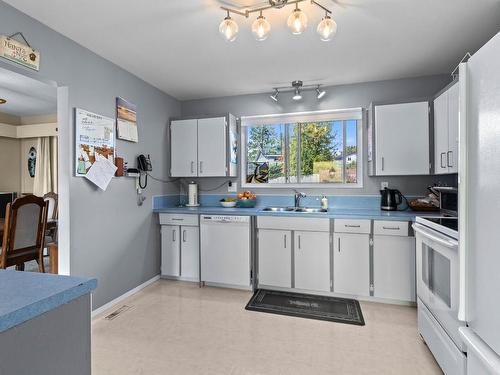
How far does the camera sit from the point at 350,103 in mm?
3373

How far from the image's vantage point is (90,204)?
2494 mm

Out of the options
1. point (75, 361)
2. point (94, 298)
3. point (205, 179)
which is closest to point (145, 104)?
point (205, 179)

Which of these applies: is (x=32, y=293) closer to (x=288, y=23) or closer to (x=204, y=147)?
(x=288, y=23)

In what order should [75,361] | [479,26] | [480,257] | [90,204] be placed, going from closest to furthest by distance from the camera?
[75,361], [480,257], [479,26], [90,204]

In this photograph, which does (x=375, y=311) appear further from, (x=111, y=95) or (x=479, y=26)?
(x=111, y=95)

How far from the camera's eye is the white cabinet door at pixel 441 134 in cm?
257

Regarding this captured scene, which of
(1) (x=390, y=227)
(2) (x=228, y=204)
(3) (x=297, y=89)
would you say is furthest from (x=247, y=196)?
(1) (x=390, y=227)

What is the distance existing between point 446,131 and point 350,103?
1.13 m

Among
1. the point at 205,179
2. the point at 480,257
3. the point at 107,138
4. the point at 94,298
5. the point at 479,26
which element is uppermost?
the point at 479,26

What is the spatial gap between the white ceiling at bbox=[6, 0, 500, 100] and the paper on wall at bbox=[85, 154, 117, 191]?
997 millimetres

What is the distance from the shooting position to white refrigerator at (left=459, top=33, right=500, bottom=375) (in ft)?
3.48

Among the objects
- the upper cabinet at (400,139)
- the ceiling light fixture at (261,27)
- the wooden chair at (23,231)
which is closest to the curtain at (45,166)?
the wooden chair at (23,231)

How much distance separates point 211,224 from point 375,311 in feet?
6.25

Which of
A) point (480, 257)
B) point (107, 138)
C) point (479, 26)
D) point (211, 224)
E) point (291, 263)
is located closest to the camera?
point (480, 257)
